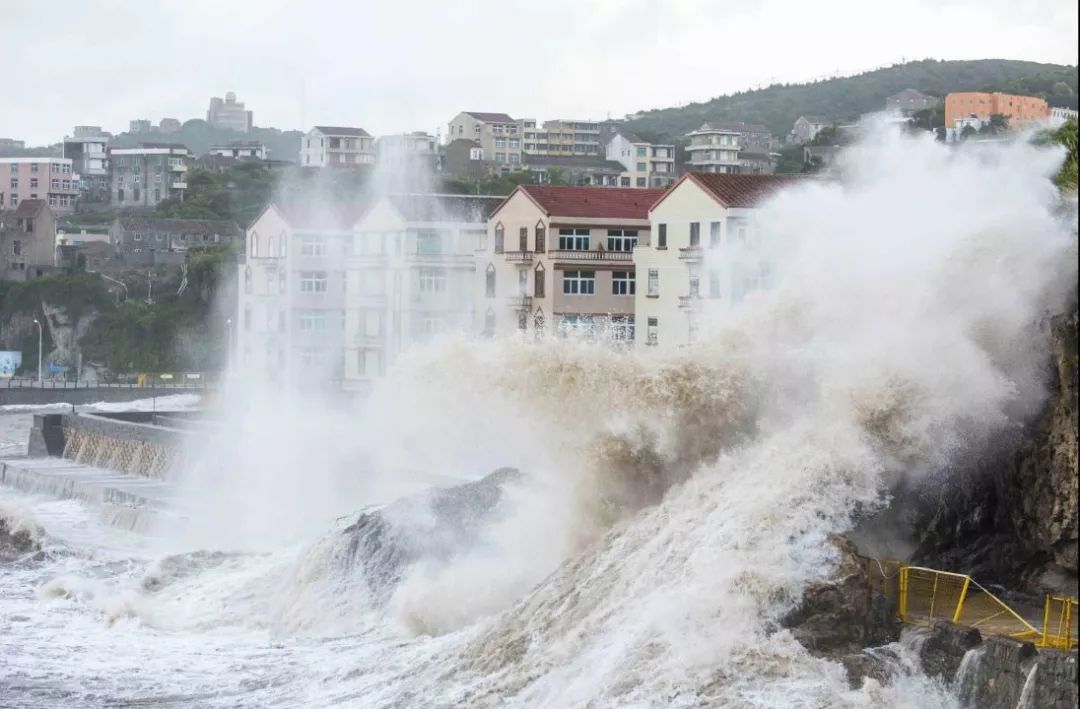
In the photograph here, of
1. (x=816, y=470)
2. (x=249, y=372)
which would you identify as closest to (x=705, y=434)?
(x=816, y=470)

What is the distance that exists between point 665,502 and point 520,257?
23137mm

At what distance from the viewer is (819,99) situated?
409 ft

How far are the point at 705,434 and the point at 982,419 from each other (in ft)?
12.1

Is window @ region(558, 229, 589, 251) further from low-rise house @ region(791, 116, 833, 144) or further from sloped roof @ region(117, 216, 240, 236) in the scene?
low-rise house @ region(791, 116, 833, 144)

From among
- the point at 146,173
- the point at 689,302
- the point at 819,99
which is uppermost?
the point at 819,99

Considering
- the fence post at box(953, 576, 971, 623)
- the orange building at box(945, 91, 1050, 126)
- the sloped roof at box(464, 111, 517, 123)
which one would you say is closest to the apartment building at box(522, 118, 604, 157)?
the sloped roof at box(464, 111, 517, 123)

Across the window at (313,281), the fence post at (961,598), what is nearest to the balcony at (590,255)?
the window at (313,281)

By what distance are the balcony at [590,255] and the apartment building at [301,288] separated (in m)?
10.2

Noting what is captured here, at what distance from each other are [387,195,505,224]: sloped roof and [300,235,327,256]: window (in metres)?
4.12

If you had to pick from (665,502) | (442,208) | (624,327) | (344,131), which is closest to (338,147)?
(344,131)

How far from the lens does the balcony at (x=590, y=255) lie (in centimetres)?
4116

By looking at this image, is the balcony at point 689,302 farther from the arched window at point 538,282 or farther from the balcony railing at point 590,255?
the arched window at point 538,282

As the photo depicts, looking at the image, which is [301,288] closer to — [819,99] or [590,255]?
[590,255]

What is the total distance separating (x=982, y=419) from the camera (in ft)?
57.1
